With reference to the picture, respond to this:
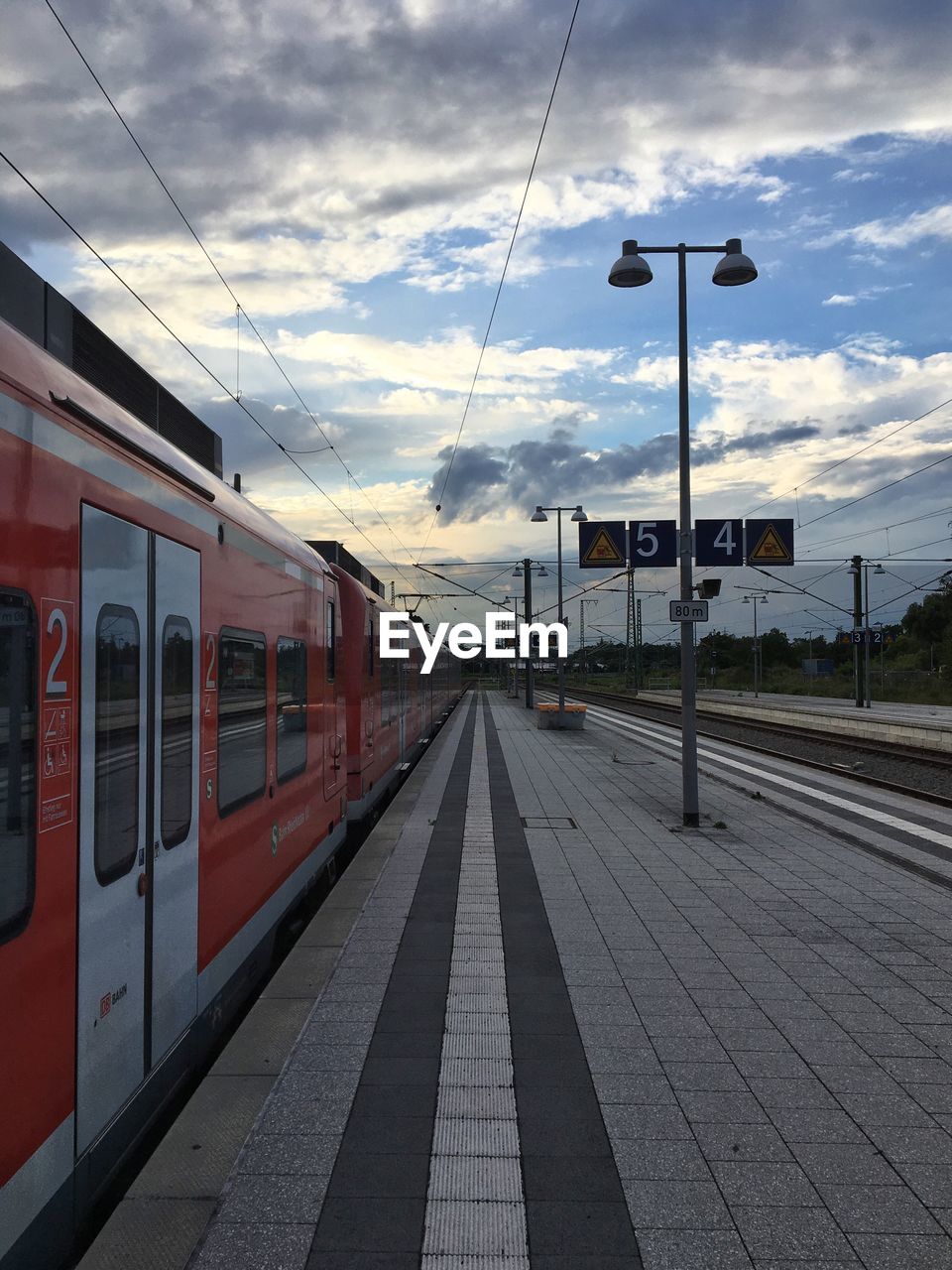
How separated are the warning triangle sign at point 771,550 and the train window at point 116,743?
35.8 ft

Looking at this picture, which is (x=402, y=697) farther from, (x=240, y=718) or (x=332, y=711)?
(x=240, y=718)

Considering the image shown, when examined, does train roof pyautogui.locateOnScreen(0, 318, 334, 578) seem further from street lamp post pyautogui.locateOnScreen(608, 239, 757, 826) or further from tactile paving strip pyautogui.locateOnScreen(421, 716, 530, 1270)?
street lamp post pyautogui.locateOnScreen(608, 239, 757, 826)

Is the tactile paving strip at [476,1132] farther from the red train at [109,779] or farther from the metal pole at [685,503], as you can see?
the metal pole at [685,503]

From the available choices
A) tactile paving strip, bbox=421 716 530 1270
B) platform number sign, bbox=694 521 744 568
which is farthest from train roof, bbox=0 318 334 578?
platform number sign, bbox=694 521 744 568

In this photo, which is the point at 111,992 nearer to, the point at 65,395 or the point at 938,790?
the point at 65,395

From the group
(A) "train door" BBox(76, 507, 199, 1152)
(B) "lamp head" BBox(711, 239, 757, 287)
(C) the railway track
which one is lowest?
(C) the railway track

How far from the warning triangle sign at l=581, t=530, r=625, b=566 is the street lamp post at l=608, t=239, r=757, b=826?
1644mm

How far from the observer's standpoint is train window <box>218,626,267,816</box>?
481 centimetres

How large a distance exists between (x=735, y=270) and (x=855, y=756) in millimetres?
12436

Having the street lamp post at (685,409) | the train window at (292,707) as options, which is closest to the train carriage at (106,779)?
the train window at (292,707)


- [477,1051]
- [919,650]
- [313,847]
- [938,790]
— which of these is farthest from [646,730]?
[919,650]

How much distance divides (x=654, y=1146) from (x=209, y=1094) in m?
1.86

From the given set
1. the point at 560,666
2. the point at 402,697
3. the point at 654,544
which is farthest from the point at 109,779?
the point at 560,666

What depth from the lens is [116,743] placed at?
11.0 feet
